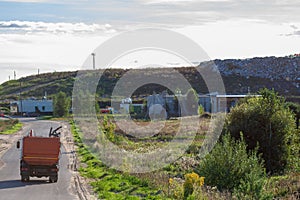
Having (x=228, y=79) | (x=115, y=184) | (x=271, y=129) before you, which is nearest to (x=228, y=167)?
(x=115, y=184)

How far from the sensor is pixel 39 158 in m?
27.1

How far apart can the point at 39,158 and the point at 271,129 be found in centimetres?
1307

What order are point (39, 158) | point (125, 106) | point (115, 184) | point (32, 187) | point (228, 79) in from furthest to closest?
point (228, 79) → point (125, 106) → point (39, 158) → point (32, 187) → point (115, 184)

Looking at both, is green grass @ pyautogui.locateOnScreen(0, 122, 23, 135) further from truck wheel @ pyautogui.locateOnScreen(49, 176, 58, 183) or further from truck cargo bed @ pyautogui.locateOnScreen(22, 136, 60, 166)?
truck wheel @ pyautogui.locateOnScreen(49, 176, 58, 183)

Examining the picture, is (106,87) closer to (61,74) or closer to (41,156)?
(61,74)

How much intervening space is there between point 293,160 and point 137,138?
2163cm

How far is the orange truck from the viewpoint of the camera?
2681 centimetres

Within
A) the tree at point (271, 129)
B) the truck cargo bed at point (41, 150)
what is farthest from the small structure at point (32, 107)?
the truck cargo bed at point (41, 150)

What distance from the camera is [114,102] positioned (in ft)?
369

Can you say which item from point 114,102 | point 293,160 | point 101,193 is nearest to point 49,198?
point 101,193

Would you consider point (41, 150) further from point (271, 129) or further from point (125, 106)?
point (125, 106)

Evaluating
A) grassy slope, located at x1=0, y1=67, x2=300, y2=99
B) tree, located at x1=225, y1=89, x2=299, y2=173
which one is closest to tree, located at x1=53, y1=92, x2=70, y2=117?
grassy slope, located at x1=0, y1=67, x2=300, y2=99

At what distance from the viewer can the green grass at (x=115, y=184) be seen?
2132 centimetres

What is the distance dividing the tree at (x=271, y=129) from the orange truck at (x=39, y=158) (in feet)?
33.0
